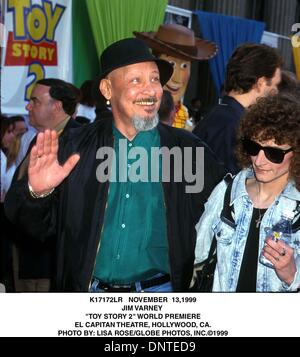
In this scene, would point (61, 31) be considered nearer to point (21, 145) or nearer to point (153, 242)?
point (21, 145)

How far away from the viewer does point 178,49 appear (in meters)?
3.61

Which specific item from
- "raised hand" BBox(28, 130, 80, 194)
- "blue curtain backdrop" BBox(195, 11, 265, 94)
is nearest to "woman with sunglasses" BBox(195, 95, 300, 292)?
"raised hand" BBox(28, 130, 80, 194)

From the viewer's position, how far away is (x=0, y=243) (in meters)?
3.59

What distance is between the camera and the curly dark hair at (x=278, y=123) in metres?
2.04

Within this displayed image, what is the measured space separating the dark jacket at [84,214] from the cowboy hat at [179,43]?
51.6 inches

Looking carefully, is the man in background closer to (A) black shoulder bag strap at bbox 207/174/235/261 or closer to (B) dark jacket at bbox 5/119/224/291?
(B) dark jacket at bbox 5/119/224/291

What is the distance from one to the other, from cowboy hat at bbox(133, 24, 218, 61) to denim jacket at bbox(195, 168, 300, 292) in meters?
1.59

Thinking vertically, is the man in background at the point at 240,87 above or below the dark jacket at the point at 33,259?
above

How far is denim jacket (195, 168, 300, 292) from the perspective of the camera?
2021mm

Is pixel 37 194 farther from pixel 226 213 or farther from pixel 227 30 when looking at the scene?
pixel 227 30

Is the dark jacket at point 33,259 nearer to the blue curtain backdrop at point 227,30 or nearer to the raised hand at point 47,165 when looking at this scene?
the blue curtain backdrop at point 227,30

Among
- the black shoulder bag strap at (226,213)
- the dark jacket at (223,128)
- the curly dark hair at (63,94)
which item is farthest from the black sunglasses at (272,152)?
the curly dark hair at (63,94)
